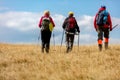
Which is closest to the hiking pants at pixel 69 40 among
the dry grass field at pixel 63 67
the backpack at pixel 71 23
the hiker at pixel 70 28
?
the hiker at pixel 70 28

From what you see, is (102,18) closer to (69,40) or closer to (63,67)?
(69,40)

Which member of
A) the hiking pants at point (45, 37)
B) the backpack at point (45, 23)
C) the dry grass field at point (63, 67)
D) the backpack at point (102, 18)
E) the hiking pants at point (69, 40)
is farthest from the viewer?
the hiking pants at point (69, 40)

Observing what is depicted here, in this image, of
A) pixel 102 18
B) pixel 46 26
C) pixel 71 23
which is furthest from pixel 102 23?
pixel 46 26

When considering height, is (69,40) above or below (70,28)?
below

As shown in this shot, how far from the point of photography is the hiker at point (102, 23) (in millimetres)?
22822

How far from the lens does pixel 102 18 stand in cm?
2284

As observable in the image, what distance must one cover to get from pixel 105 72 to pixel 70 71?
1.25 meters

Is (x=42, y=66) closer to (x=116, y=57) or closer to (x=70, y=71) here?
(x=70, y=71)

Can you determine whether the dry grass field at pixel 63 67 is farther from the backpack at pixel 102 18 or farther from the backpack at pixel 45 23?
the backpack at pixel 45 23

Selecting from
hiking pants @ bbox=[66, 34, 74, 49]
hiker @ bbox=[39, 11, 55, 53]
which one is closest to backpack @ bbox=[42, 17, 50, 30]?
hiker @ bbox=[39, 11, 55, 53]

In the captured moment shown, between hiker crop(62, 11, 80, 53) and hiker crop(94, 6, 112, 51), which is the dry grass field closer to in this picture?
hiker crop(94, 6, 112, 51)

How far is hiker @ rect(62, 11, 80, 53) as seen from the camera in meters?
24.1

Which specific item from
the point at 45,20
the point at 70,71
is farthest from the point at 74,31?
the point at 70,71

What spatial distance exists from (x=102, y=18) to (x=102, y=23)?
0.87ft
